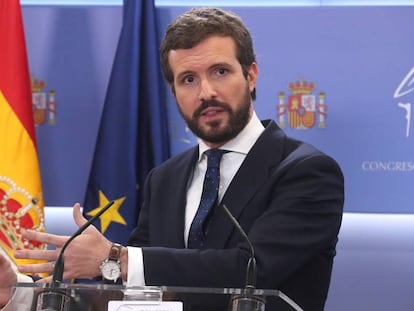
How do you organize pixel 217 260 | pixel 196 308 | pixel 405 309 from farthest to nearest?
pixel 405 309
pixel 217 260
pixel 196 308

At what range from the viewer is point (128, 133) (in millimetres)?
4074

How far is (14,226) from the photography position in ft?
12.6

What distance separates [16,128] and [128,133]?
53 centimetres

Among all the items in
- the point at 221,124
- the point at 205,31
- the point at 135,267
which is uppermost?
the point at 205,31

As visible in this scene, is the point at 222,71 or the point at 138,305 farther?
the point at 222,71

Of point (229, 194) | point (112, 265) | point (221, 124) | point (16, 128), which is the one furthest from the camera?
point (16, 128)

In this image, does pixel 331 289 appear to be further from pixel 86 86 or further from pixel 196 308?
pixel 196 308

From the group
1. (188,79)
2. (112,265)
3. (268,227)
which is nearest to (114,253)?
(112,265)

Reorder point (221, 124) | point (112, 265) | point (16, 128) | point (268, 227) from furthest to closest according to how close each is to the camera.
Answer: point (16, 128) → point (221, 124) → point (268, 227) → point (112, 265)

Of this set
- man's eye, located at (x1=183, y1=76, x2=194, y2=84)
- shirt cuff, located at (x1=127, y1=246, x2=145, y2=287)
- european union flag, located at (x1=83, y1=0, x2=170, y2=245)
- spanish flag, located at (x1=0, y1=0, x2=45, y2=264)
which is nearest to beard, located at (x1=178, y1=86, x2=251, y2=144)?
man's eye, located at (x1=183, y1=76, x2=194, y2=84)

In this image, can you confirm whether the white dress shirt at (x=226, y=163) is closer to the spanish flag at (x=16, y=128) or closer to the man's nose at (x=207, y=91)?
the man's nose at (x=207, y=91)

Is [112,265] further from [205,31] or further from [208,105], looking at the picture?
[205,31]

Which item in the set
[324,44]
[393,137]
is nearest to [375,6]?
[324,44]

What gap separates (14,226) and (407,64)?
2.01m
